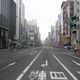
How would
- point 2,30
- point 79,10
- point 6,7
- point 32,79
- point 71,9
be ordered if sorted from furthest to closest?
point 71,9
point 6,7
point 2,30
point 79,10
point 32,79

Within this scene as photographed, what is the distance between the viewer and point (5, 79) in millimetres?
13578

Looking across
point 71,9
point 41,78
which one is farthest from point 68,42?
point 41,78

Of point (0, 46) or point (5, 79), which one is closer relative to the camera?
point (5, 79)

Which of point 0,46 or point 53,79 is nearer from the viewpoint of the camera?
point 53,79

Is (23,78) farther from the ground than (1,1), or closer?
closer

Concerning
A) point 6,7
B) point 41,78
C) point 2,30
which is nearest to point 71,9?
point 6,7

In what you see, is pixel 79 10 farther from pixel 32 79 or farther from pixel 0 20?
pixel 32 79

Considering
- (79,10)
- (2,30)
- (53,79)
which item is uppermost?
(79,10)

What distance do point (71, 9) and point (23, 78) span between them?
145942 mm

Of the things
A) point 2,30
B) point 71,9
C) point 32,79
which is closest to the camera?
point 32,79

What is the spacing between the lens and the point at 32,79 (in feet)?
44.0

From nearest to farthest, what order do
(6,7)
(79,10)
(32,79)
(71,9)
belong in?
(32,79) → (79,10) → (6,7) → (71,9)

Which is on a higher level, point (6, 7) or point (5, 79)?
point (6, 7)

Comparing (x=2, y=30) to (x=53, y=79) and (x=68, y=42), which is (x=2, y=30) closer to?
(x=68, y=42)
